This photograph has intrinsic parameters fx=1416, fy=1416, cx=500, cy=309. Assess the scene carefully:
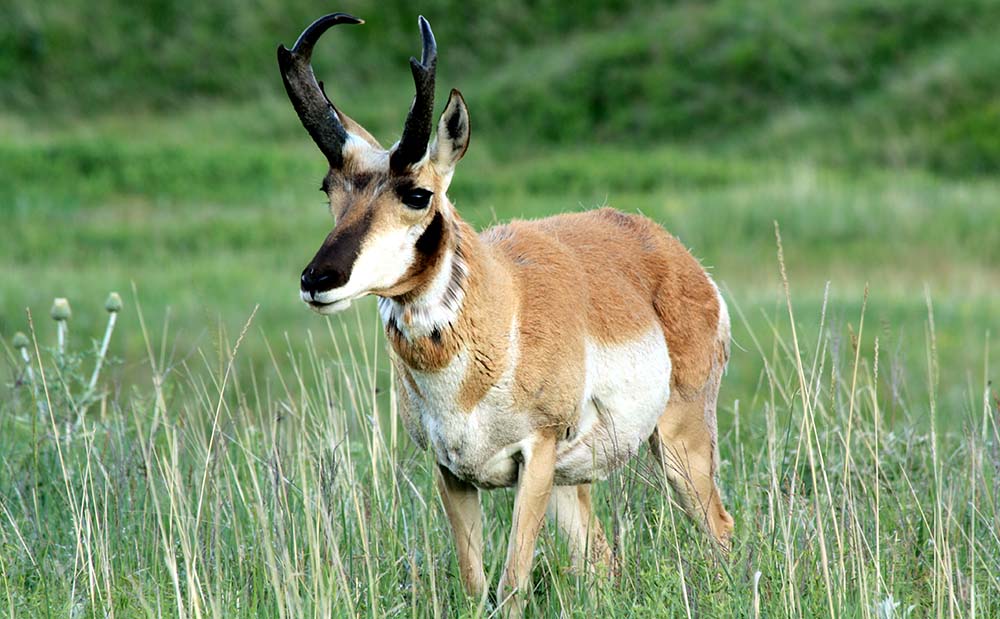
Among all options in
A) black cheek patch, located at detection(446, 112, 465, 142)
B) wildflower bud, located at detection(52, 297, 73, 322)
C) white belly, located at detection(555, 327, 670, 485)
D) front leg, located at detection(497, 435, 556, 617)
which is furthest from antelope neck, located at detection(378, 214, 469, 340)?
wildflower bud, located at detection(52, 297, 73, 322)

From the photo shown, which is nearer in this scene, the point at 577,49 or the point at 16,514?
the point at 16,514

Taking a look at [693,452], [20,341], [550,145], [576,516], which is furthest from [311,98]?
[550,145]

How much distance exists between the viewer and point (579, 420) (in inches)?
199

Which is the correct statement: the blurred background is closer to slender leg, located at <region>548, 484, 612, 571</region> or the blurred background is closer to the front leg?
slender leg, located at <region>548, 484, 612, 571</region>

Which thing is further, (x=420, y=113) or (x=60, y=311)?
(x=60, y=311)

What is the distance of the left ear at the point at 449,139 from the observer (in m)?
4.52

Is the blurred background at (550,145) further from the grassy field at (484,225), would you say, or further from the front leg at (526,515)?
the front leg at (526,515)

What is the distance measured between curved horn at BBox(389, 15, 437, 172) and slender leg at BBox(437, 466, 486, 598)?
3.84 feet

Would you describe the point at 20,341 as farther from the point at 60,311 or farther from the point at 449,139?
the point at 449,139

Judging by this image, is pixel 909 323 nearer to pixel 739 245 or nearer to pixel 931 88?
pixel 739 245

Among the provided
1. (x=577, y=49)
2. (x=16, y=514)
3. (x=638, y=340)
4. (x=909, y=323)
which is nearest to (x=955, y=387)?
(x=909, y=323)

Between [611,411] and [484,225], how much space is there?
8.58 feet

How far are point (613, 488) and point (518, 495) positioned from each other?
328 millimetres

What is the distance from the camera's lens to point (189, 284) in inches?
655
